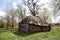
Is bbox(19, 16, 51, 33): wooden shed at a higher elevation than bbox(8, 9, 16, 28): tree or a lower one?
lower

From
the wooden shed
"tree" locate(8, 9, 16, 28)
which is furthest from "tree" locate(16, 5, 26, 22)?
the wooden shed

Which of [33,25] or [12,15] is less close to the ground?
[12,15]

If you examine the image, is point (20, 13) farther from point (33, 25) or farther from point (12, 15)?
point (33, 25)

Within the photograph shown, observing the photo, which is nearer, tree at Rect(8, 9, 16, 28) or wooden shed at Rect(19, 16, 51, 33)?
wooden shed at Rect(19, 16, 51, 33)

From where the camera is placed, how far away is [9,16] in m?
56.3

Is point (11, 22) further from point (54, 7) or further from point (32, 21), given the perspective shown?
point (32, 21)

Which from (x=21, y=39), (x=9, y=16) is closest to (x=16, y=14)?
(x=9, y=16)

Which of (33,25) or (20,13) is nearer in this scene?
(33,25)

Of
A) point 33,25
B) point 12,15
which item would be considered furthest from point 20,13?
point 33,25

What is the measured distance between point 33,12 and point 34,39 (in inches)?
845

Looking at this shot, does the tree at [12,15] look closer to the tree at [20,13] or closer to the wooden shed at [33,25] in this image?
the tree at [20,13]

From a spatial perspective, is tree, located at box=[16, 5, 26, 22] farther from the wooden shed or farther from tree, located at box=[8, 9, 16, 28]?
the wooden shed

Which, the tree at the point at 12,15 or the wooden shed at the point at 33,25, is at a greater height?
the tree at the point at 12,15

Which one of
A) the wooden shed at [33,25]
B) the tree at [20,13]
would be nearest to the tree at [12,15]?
the tree at [20,13]
